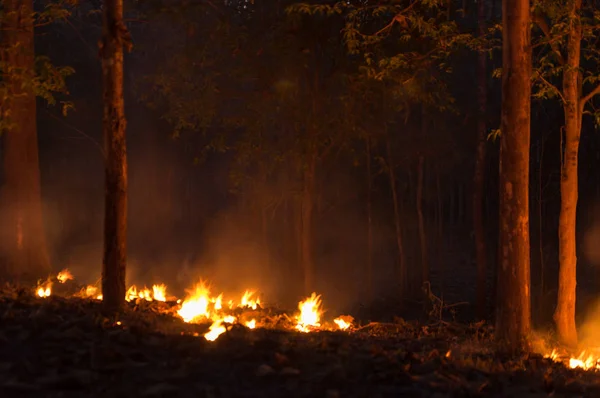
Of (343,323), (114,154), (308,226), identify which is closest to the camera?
(114,154)

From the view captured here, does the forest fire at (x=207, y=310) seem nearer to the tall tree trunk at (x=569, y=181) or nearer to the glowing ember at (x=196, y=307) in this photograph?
the glowing ember at (x=196, y=307)

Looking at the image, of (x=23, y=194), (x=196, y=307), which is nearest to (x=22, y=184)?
(x=23, y=194)

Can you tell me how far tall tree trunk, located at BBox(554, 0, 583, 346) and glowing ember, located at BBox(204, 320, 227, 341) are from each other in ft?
25.8

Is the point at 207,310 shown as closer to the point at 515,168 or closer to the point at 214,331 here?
the point at 214,331

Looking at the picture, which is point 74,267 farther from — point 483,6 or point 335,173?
point 483,6

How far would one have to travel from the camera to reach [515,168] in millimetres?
10266

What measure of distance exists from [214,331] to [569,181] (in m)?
8.36

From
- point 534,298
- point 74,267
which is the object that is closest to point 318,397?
point 534,298

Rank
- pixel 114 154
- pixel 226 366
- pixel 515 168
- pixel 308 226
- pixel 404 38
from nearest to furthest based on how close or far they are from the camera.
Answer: pixel 226 366 < pixel 114 154 < pixel 515 168 < pixel 404 38 < pixel 308 226

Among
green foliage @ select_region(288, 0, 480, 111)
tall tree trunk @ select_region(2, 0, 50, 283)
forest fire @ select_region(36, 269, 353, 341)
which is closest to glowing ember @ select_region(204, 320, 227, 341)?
forest fire @ select_region(36, 269, 353, 341)

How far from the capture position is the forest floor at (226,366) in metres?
6.31

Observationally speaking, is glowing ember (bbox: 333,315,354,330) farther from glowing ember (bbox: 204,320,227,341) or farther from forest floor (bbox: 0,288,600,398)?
glowing ember (bbox: 204,320,227,341)

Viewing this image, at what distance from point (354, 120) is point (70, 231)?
73.1 ft

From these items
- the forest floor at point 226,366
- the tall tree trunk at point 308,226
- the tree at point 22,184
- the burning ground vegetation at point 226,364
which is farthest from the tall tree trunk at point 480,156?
the forest floor at point 226,366
